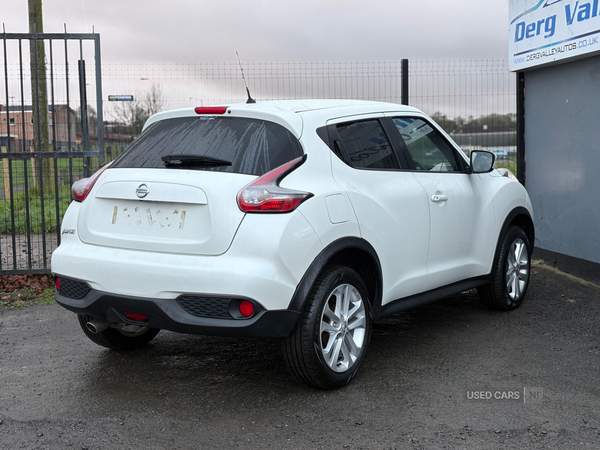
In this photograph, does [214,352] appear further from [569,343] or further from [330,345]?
[569,343]

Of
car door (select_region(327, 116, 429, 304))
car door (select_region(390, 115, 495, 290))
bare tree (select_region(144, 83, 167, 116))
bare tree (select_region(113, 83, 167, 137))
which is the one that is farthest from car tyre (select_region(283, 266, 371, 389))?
bare tree (select_region(144, 83, 167, 116))

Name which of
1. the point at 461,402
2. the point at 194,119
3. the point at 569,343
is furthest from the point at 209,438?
the point at 569,343

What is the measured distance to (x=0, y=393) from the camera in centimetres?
424

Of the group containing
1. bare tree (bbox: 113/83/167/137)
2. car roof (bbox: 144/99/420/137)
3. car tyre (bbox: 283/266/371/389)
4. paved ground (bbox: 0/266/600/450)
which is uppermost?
bare tree (bbox: 113/83/167/137)

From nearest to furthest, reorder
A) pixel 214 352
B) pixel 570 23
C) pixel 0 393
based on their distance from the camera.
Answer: pixel 0 393 → pixel 214 352 → pixel 570 23

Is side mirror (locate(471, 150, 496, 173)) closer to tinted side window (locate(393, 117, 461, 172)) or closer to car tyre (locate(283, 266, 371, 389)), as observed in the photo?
tinted side window (locate(393, 117, 461, 172))

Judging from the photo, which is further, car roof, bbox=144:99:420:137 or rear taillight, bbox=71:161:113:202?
rear taillight, bbox=71:161:113:202

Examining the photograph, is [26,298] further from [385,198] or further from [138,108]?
[138,108]

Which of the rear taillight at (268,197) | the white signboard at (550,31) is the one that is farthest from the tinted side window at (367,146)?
the white signboard at (550,31)

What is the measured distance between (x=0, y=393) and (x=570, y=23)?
251 inches

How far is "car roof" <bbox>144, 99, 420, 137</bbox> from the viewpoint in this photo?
160 inches

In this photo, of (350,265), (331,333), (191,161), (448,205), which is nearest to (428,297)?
(448,205)

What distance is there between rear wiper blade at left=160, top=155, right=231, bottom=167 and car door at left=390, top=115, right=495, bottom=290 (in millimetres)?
1544

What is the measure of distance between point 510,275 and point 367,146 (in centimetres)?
223
